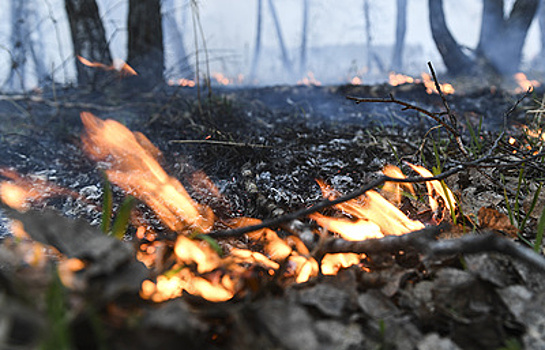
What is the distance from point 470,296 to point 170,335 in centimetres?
72

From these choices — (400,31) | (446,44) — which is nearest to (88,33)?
A: (446,44)

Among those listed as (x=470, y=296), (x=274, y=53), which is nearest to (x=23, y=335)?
(x=470, y=296)

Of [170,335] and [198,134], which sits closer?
[170,335]

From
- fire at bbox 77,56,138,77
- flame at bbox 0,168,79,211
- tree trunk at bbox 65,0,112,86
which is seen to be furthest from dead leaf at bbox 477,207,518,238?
tree trunk at bbox 65,0,112,86

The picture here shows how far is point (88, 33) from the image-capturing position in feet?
12.9

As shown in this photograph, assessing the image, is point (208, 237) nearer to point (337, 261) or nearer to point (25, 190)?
point (337, 261)

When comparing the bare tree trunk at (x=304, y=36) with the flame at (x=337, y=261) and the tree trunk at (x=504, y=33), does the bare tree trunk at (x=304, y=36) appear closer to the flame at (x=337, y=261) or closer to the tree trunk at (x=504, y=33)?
the tree trunk at (x=504, y=33)

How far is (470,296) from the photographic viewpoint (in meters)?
0.81

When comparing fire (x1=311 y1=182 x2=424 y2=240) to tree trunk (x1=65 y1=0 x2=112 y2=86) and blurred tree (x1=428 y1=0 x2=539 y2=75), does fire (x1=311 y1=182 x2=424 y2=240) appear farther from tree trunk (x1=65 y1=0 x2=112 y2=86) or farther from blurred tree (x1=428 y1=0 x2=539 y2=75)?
blurred tree (x1=428 y1=0 x2=539 y2=75)

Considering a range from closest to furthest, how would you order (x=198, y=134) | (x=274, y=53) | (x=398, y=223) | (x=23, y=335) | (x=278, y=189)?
(x=23, y=335), (x=398, y=223), (x=278, y=189), (x=198, y=134), (x=274, y=53)

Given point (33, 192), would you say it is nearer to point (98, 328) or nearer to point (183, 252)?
point (183, 252)

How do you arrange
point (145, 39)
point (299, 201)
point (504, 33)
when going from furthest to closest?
point (504, 33)
point (145, 39)
point (299, 201)

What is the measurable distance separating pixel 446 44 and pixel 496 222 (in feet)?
25.3

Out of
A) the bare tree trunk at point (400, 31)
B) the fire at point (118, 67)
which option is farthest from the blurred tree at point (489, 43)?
the bare tree trunk at point (400, 31)
